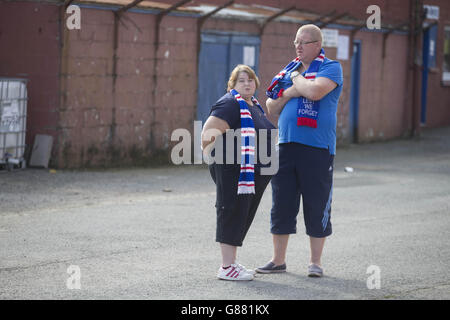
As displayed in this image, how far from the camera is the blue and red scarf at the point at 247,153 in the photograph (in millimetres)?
6676

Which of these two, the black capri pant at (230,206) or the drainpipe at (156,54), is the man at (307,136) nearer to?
the black capri pant at (230,206)

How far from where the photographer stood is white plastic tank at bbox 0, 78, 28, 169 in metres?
13.3

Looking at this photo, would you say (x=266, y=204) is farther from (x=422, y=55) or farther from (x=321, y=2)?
(x=422, y=55)

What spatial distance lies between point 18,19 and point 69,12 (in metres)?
0.80

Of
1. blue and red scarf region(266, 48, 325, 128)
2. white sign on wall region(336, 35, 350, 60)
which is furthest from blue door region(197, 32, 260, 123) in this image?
blue and red scarf region(266, 48, 325, 128)

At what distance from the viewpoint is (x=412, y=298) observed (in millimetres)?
6168

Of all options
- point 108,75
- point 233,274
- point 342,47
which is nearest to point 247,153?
point 233,274

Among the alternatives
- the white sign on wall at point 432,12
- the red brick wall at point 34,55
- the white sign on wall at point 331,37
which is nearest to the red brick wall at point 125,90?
the red brick wall at point 34,55

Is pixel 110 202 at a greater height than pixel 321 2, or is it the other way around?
pixel 321 2

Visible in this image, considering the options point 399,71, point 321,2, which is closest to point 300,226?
point 321,2

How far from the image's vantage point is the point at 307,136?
675cm

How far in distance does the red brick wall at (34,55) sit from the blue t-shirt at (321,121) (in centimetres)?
762

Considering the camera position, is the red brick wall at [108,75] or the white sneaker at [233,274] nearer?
the white sneaker at [233,274]

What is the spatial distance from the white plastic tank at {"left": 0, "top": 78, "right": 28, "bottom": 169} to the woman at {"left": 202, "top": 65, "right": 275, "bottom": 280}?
726cm
